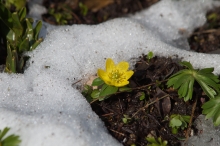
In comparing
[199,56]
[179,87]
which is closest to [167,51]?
[199,56]

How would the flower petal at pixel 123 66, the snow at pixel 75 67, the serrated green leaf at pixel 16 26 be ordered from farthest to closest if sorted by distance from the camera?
1. the serrated green leaf at pixel 16 26
2. the flower petal at pixel 123 66
3. the snow at pixel 75 67

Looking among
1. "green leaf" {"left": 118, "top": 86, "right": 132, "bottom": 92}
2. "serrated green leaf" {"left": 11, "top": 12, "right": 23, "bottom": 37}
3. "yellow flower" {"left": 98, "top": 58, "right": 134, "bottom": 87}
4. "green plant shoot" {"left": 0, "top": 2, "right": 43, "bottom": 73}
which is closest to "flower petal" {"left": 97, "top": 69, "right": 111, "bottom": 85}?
"yellow flower" {"left": 98, "top": 58, "right": 134, "bottom": 87}

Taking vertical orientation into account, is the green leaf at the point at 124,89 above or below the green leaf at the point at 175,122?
above

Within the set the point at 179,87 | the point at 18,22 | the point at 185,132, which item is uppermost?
the point at 18,22

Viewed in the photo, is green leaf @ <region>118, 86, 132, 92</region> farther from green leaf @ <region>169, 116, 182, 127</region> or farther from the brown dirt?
green leaf @ <region>169, 116, 182, 127</region>

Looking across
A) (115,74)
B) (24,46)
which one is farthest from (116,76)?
(24,46)

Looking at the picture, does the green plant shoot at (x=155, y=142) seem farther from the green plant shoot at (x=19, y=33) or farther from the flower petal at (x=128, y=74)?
the green plant shoot at (x=19, y=33)

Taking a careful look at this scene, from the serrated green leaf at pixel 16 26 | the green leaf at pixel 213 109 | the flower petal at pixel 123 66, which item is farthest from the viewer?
the serrated green leaf at pixel 16 26

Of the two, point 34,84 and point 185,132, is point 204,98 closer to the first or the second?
point 185,132

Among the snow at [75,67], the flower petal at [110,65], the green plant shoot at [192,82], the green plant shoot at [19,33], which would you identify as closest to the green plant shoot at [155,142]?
the snow at [75,67]
